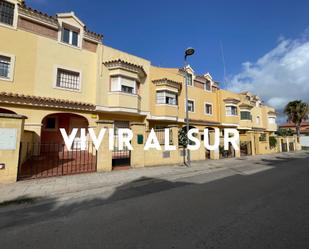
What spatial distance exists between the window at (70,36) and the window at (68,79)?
2.31 m

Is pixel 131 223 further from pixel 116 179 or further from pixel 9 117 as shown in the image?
pixel 9 117

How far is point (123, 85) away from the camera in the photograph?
15.5 metres

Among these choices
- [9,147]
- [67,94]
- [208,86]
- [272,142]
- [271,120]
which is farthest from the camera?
→ [271,120]

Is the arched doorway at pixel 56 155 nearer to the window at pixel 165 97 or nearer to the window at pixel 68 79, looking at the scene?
the window at pixel 68 79

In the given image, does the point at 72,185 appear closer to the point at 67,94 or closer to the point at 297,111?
the point at 67,94

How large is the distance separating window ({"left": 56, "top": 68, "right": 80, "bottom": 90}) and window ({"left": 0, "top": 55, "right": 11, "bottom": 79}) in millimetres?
2809

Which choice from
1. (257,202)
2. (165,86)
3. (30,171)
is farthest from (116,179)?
(165,86)

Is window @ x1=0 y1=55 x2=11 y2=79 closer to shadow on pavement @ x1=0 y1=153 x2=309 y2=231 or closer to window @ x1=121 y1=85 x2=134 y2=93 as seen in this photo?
window @ x1=121 y1=85 x2=134 y2=93

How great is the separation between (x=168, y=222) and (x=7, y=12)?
1549cm

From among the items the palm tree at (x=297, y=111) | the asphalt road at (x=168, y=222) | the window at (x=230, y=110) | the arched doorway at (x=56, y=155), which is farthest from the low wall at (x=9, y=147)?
the palm tree at (x=297, y=111)

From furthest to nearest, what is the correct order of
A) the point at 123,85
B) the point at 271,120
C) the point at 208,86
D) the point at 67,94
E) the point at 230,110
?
the point at 271,120 < the point at 230,110 < the point at 208,86 < the point at 123,85 < the point at 67,94

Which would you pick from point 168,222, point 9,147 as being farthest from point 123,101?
point 168,222

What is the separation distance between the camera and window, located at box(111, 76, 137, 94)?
600 inches

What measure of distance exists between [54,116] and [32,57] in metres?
4.49
